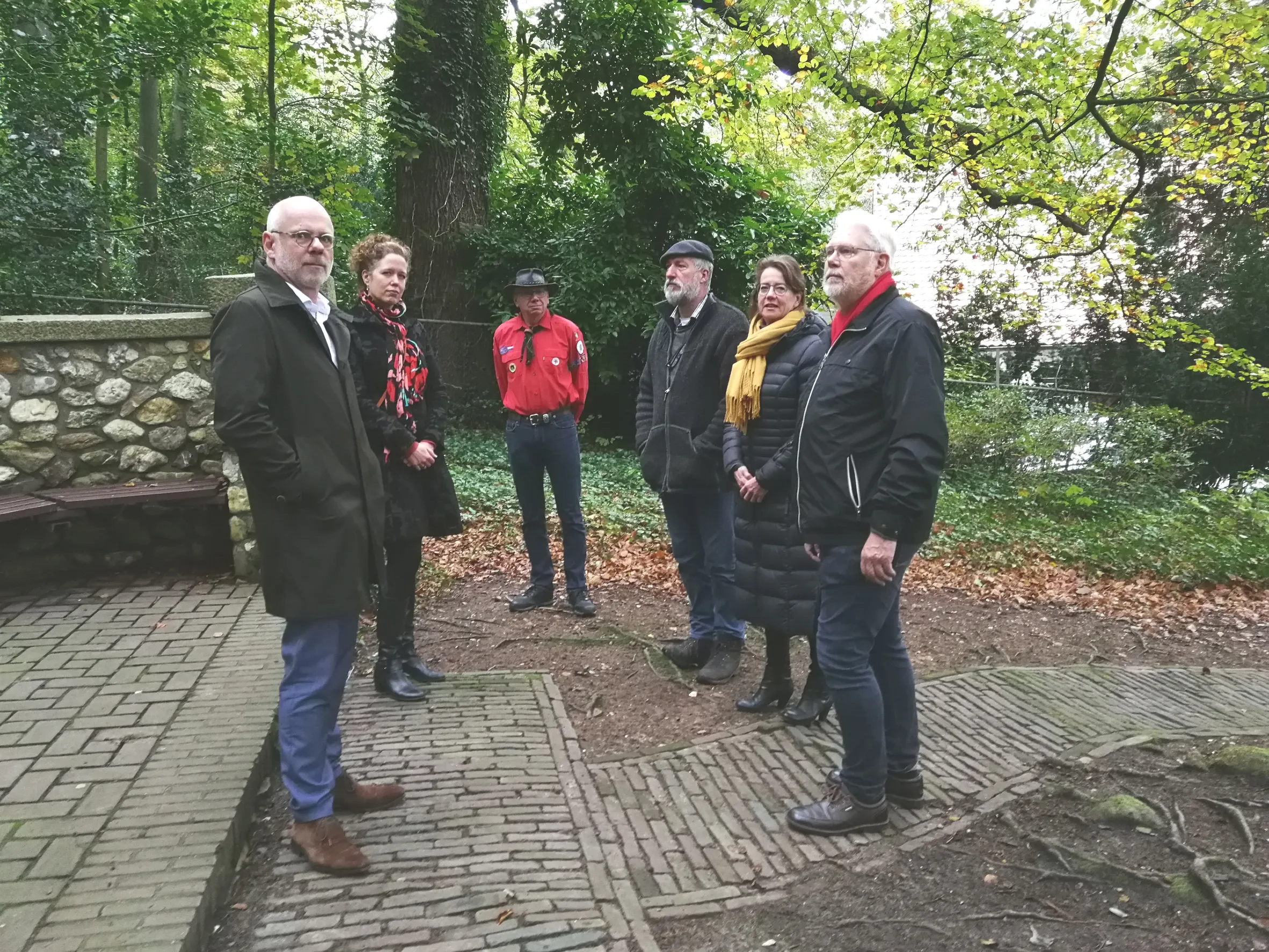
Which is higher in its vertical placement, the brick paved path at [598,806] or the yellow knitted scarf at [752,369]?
the yellow knitted scarf at [752,369]

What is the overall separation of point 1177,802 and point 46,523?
6.13m

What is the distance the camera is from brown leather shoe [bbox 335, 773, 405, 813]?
3.16 m

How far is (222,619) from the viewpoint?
16.0 feet

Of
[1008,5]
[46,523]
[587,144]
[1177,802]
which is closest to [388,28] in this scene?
[587,144]

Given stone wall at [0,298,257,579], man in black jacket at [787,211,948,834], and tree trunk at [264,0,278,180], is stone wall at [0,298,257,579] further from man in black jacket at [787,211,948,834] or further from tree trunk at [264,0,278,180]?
tree trunk at [264,0,278,180]

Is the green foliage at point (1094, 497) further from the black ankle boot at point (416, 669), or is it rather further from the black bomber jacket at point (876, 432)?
the black bomber jacket at point (876, 432)

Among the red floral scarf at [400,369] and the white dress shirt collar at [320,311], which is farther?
the red floral scarf at [400,369]

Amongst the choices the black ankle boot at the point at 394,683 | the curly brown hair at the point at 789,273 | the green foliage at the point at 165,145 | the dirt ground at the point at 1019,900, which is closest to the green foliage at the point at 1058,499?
the green foliage at the point at 165,145

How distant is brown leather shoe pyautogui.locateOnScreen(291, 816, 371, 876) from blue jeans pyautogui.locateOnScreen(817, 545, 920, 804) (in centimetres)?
170

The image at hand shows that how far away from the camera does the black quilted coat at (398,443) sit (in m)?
3.85

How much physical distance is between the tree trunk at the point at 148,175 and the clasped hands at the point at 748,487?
7267 millimetres

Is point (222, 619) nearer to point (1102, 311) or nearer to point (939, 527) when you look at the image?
point (939, 527)

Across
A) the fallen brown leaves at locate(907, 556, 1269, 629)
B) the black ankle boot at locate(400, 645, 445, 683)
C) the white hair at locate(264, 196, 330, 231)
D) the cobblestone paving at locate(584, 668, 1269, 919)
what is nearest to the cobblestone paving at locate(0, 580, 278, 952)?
the black ankle boot at locate(400, 645, 445, 683)

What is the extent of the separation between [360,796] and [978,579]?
5.60 meters
